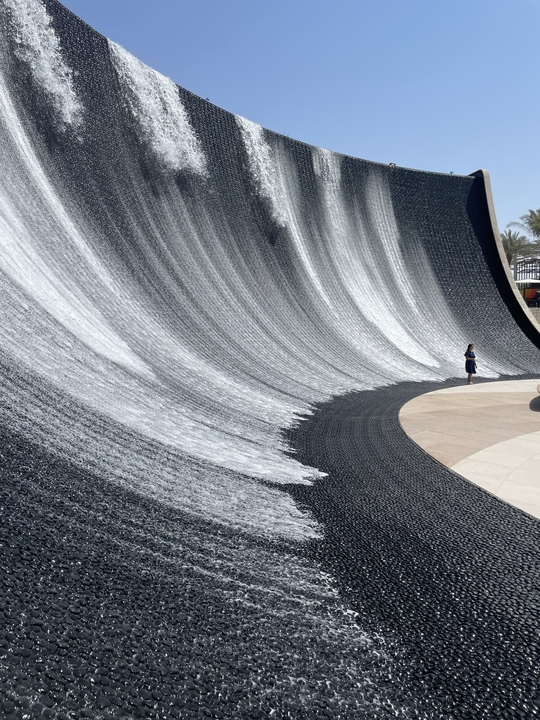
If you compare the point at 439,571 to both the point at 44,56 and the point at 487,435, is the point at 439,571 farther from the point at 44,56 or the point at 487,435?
the point at 44,56

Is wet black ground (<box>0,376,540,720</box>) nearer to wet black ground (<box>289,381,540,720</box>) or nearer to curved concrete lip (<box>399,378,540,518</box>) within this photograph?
wet black ground (<box>289,381,540,720</box>)

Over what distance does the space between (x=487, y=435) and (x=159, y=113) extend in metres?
9.72

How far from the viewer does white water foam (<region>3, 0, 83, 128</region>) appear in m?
10.7

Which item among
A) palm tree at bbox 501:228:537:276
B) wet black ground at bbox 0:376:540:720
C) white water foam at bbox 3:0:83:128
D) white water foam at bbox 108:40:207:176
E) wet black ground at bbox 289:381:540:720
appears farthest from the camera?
palm tree at bbox 501:228:537:276

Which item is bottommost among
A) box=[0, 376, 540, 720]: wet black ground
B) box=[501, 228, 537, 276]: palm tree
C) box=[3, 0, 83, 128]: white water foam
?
box=[0, 376, 540, 720]: wet black ground

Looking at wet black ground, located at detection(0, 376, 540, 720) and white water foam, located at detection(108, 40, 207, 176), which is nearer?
wet black ground, located at detection(0, 376, 540, 720)

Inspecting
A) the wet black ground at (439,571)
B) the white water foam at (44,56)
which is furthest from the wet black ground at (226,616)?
the white water foam at (44,56)

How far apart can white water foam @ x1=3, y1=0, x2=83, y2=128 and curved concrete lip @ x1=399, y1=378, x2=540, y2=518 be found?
7.98m

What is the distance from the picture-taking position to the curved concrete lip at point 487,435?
16.7ft

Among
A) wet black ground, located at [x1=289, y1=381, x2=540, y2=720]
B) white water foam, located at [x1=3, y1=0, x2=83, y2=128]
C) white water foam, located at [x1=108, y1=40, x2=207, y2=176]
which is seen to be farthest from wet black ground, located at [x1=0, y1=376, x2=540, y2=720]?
white water foam, located at [x1=108, y1=40, x2=207, y2=176]

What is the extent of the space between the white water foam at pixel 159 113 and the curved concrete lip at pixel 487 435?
23.8ft

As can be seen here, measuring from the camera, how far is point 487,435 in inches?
275

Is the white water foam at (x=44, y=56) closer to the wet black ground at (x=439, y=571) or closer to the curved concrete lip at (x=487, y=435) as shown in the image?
the curved concrete lip at (x=487, y=435)

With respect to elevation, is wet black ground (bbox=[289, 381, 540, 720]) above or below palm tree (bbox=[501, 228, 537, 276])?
below
